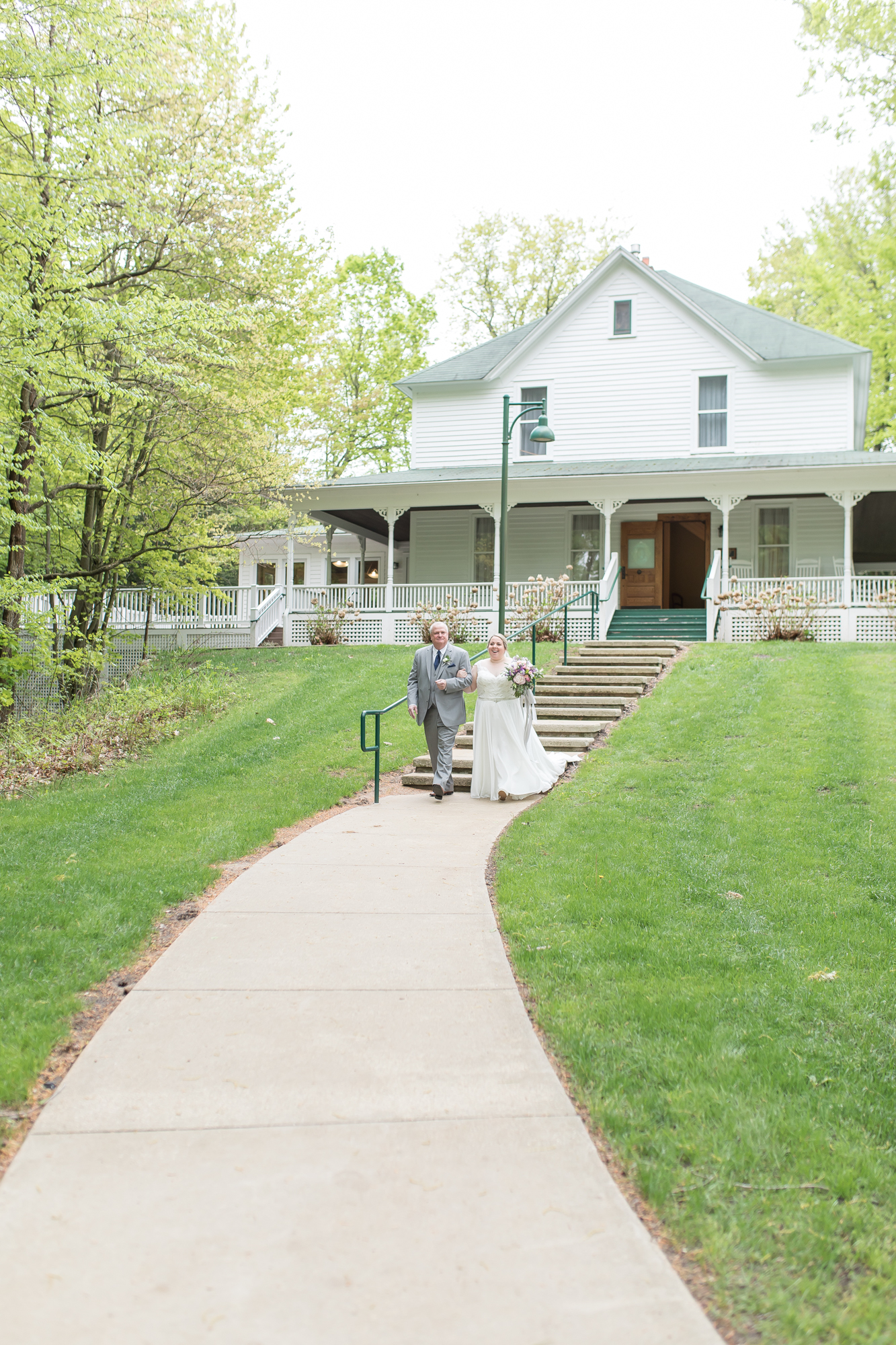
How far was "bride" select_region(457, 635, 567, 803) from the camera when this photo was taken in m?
10.4

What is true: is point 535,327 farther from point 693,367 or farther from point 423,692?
point 423,692

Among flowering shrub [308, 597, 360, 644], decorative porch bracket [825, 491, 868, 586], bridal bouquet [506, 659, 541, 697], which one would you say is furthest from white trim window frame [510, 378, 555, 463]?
bridal bouquet [506, 659, 541, 697]

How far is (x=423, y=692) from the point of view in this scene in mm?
10188

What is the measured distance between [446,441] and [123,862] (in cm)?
1960

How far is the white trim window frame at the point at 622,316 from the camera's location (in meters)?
23.4

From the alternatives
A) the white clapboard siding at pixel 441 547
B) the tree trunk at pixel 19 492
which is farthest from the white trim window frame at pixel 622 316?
the tree trunk at pixel 19 492

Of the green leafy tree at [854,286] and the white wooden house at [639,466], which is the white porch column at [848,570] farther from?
the green leafy tree at [854,286]

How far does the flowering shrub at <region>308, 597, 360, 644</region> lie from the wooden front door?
6700 mm

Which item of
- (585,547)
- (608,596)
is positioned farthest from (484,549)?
(608,596)

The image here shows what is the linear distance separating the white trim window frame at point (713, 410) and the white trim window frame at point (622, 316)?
1.98 m

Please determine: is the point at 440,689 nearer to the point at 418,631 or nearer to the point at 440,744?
the point at 440,744

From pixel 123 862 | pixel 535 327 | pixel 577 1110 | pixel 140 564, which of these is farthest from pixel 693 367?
pixel 577 1110

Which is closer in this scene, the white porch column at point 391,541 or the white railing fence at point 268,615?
the white porch column at point 391,541

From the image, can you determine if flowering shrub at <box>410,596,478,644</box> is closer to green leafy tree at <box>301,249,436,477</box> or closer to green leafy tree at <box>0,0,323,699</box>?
green leafy tree at <box>0,0,323,699</box>
